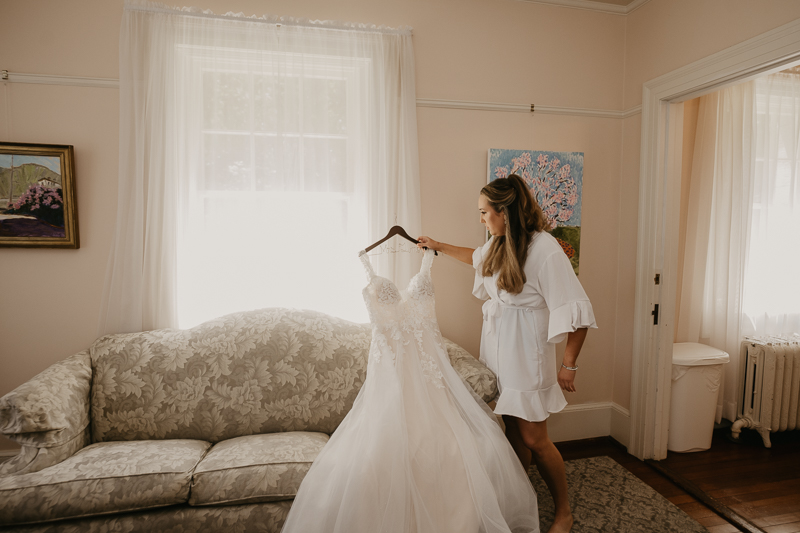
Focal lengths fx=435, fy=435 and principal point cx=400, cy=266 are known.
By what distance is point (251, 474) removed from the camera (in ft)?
6.05

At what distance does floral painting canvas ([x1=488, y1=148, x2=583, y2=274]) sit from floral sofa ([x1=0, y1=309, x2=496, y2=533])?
117cm

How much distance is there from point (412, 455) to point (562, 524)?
3.04ft

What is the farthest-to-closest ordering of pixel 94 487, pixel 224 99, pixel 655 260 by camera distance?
pixel 655 260 → pixel 224 99 → pixel 94 487

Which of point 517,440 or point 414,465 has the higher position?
point 414,465

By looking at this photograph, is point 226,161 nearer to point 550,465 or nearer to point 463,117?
point 463,117

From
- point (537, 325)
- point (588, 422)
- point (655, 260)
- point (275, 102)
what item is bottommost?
point (588, 422)

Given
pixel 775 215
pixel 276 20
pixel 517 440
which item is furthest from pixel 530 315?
pixel 775 215

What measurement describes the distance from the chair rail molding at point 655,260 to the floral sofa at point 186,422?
135 centimetres

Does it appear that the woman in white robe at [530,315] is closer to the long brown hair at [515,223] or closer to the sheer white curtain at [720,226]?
the long brown hair at [515,223]

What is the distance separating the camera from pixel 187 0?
99.7 inches

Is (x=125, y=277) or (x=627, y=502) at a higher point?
(x=125, y=277)

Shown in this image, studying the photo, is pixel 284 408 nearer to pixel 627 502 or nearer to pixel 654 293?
pixel 627 502

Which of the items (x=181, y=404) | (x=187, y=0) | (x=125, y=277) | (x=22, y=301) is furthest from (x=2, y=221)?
(x=187, y=0)

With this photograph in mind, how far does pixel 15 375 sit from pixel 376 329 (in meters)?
2.19
